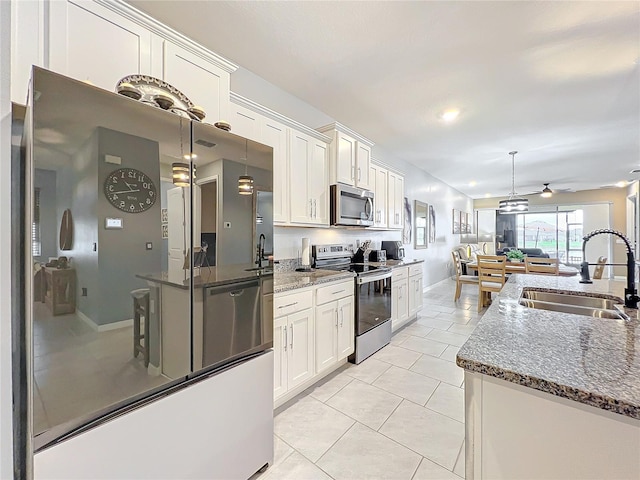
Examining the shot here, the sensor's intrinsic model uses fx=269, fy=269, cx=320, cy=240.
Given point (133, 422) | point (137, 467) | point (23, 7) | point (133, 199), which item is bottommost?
point (137, 467)

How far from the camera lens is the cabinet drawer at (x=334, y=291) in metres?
2.29

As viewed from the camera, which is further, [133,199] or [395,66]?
[395,66]

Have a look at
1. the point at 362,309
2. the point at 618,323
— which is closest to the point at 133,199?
the point at 618,323

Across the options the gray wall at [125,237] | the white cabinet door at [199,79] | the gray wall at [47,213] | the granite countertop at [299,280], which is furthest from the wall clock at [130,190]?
the granite countertop at [299,280]

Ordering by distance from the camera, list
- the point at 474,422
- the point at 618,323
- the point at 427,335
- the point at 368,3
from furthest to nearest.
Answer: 1. the point at 427,335
2. the point at 368,3
3. the point at 618,323
4. the point at 474,422

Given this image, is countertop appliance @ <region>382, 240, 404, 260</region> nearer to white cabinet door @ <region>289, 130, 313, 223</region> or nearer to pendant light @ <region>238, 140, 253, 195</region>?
white cabinet door @ <region>289, 130, 313, 223</region>

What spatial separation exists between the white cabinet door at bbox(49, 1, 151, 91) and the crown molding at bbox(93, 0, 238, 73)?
0.02m

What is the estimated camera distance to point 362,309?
9.11 feet

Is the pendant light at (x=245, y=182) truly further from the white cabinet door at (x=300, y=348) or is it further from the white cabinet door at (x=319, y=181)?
the white cabinet door at (x=319, y=181)

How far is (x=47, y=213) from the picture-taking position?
0.84 meters

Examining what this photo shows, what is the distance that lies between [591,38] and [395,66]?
1442mm

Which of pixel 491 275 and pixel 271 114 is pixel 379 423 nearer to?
pixel 271 114

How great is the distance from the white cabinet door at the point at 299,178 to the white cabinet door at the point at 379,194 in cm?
133

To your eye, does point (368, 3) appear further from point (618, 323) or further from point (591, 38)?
point (618, 323)
